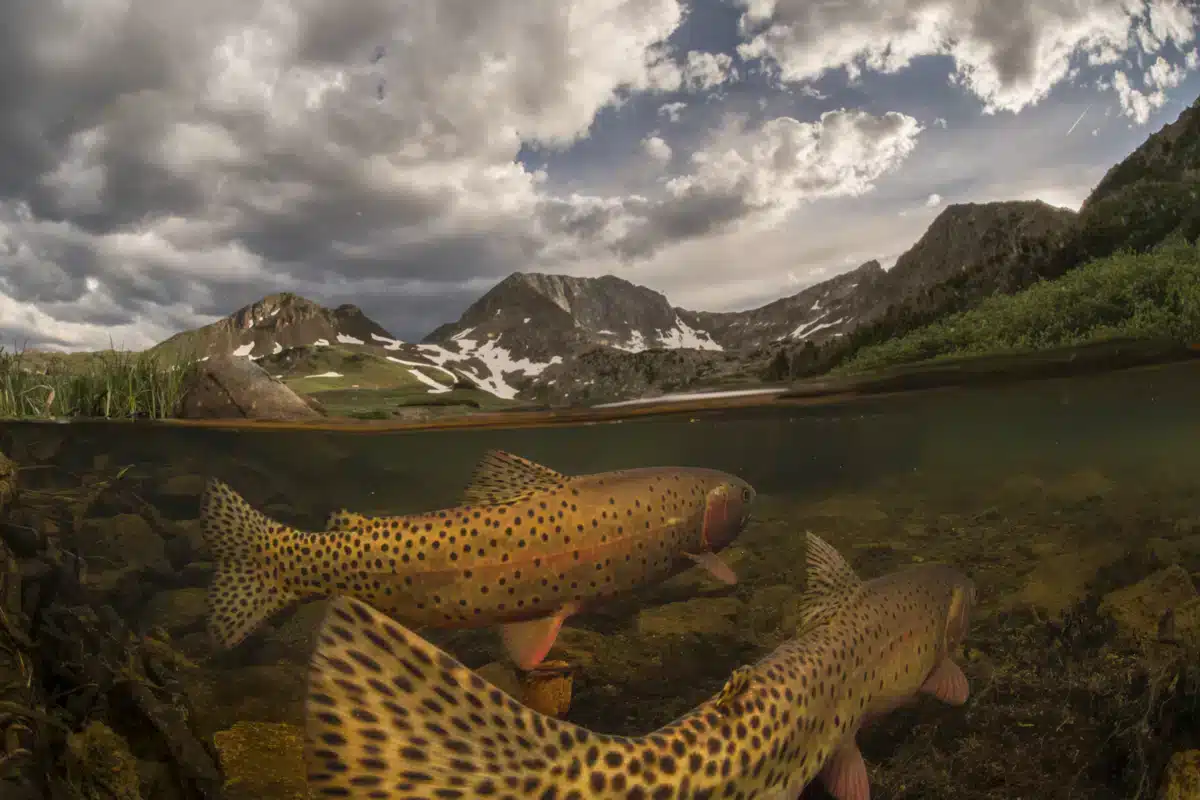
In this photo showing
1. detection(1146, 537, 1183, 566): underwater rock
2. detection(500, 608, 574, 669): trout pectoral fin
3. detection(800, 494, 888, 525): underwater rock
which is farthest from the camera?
detection(800, 494, 888, 525): underwater rock

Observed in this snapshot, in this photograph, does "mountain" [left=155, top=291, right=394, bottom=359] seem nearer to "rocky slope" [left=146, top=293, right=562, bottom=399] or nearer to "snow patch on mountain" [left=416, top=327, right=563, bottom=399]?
"rocky slope" [left=146, top=293, right=562, bottom=399]

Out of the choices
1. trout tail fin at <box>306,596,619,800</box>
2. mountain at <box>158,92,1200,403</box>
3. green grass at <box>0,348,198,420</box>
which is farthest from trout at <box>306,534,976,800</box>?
green grass at <box>0,348,198,420</box>

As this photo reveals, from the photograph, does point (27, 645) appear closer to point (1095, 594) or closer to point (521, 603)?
point (521, 603)

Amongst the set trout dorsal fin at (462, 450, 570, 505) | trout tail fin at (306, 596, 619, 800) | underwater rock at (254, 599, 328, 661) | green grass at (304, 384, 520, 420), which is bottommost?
underwater rock at (254, 599, 328, 661)

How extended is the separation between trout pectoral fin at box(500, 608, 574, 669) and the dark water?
1.51ft

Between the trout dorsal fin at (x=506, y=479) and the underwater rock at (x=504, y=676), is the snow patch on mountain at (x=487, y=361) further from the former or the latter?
the underwater rock at (x=504, y=676)

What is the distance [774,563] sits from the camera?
6074 mm

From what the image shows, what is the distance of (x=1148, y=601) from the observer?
17.0 ft

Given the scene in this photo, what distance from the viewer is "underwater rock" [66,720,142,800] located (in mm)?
2611

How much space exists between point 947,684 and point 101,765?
4186 mm

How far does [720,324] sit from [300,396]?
5.98 m

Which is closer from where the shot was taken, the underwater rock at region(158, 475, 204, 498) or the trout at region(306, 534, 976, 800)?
the trout at region(306, 534, 976, 800)

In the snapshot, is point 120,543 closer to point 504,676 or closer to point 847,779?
point 504,676

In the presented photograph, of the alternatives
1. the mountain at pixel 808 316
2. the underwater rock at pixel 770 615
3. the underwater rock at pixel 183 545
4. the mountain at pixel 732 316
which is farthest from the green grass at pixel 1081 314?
the underwater rock at pixel 183 545
